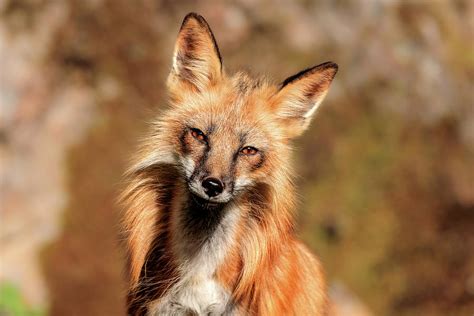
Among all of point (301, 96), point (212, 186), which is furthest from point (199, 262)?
point (301, 96)

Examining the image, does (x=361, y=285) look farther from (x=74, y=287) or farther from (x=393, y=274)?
(x=74, y=287)

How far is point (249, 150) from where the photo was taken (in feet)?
20.6

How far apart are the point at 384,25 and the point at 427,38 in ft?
3.21

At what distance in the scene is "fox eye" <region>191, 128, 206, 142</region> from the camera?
20.4 feet

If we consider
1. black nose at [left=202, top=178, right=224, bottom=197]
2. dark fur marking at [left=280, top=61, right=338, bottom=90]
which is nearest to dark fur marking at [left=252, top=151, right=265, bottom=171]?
black nose at [left=202, top=178, right=224, bottom=197]

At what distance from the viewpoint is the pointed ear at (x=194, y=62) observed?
656cm

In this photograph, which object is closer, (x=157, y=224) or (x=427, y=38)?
(x=157, y=224)

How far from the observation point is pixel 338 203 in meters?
16.1

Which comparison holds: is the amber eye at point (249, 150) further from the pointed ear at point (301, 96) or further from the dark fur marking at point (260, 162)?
the pointed ear at point (301, 96)

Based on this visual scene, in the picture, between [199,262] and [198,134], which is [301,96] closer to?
[198,134]

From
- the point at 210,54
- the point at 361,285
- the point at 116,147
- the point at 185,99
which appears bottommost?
the point at 361,285

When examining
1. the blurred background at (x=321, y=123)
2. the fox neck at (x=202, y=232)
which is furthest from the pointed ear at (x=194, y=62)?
the blurred background at (x=321, y=123)

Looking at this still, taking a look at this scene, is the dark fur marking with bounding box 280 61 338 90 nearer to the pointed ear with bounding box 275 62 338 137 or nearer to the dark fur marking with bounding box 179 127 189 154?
the pointed ear with bounding box 275 62 338 137

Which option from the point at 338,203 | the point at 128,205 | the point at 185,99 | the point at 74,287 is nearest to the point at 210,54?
the point at 185,99
